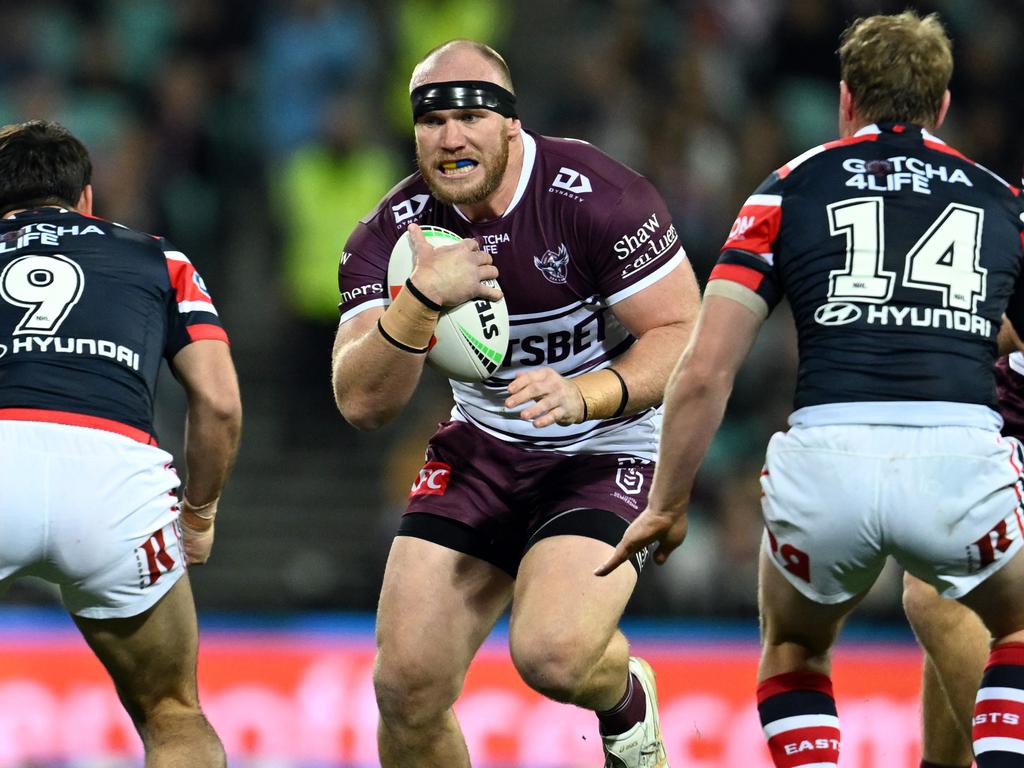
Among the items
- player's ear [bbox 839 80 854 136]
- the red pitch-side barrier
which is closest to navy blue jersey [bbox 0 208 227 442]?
player's ear [bbox 839 80 854 136]

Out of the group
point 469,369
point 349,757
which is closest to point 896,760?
point 349,757

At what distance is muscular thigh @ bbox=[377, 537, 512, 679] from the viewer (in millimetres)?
5328

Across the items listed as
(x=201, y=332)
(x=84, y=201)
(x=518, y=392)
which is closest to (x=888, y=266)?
(x=518, y=392)

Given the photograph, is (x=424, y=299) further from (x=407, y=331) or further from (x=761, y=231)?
(x=761, y=231)

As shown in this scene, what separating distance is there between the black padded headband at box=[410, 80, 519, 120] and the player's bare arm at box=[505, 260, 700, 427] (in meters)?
0.83

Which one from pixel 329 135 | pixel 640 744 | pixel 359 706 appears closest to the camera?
pixel 640 744

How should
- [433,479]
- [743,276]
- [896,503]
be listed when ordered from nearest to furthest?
[896,503] < [743,276] < [433,479]

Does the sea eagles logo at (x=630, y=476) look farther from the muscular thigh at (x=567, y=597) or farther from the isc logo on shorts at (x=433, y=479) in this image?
the isc logo on shorts at (x=433, y=479)

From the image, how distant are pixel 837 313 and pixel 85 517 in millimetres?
2383

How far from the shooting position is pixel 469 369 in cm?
544

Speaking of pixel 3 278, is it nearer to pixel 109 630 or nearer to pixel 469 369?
pixel 109 630

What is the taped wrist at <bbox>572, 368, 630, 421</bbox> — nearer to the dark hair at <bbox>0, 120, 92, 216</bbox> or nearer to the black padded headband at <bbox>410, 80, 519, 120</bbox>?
the black padded headband at <bbox>410, 80, 519, 120</bbox>

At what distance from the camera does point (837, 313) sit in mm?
4629

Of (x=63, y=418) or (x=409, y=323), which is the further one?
(x=409, y=323)
